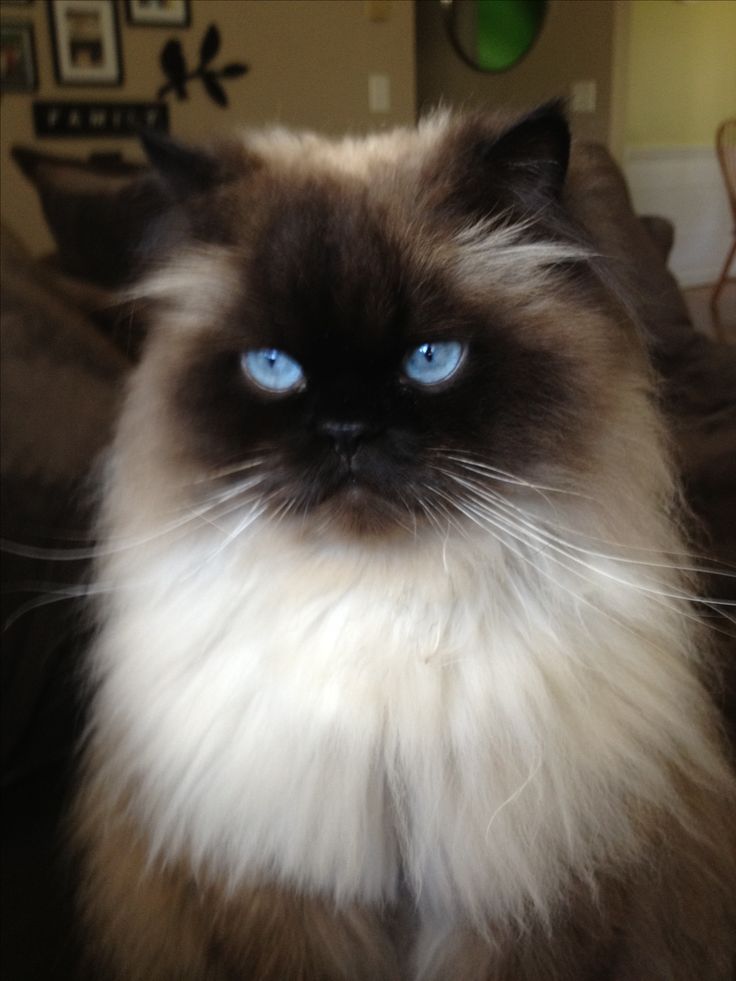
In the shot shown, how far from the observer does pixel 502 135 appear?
704 mm

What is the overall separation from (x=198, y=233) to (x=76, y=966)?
80cm

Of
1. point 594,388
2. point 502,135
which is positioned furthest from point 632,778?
point 502,135

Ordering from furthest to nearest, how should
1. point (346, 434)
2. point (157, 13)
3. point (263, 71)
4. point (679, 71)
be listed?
point (263, 71) → point (157, 13) → point (679, 71) → point (346, 434)

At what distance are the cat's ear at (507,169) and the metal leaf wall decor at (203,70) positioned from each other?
6.43ft

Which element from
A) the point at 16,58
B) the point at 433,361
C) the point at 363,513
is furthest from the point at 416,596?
the point at 16,58

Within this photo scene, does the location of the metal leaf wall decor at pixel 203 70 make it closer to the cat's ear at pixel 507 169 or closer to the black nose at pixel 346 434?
the cat's ear at pixel 507 169

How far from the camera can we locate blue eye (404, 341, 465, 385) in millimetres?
706

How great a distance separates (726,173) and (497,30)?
0.88 metres

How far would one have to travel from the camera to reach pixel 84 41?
7.33 ft

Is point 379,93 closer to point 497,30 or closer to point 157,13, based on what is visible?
point 497,30

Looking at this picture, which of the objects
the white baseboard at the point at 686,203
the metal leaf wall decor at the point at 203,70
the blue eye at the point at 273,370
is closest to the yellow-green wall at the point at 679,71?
the white baseboard at the point at 686,203

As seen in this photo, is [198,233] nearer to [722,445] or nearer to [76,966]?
[76,966]

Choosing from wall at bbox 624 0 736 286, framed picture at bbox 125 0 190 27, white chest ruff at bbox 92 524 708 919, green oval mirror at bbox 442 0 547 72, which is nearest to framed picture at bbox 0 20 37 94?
framed picture at bbox 125 0 190 27

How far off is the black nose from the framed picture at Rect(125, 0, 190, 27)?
7.08 ft
